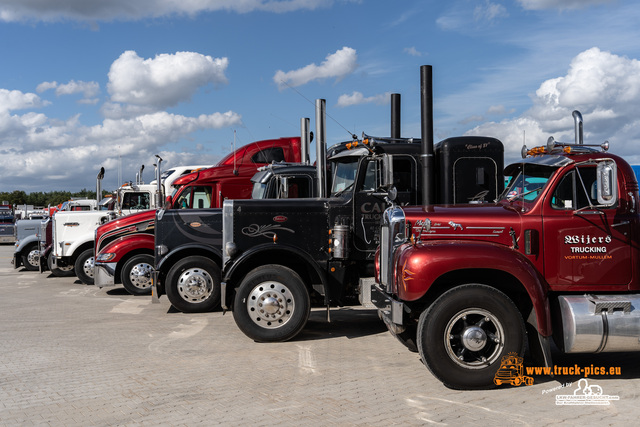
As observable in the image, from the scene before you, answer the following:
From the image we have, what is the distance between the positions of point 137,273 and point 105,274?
2.15 feet

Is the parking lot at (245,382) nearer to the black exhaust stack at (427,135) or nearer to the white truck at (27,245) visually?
the black exhaust stack at (427,135)

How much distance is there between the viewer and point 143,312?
11680 millimetres

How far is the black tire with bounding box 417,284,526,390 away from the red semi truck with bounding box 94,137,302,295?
8416mm

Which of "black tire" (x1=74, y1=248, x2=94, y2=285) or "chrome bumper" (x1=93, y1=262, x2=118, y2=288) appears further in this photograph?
"black tire" (x1=74, y1=248, x2=94, y2=285)

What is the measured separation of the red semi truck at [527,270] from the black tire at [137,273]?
307 inches

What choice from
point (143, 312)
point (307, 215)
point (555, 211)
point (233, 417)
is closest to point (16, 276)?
point (143, 312)

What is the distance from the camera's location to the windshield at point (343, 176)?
9055 mm

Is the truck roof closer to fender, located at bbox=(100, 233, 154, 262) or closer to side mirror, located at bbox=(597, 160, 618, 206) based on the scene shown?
fender, located at bbox=(100, 233, 154, 262)

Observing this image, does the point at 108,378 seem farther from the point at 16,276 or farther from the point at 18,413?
the point at 16,276

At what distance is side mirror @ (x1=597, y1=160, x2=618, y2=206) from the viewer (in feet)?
19.4

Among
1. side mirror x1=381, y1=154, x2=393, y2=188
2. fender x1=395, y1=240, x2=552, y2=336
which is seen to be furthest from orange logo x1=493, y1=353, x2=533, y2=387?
side mirror x1=381, y1=154, x2=393, y2=188

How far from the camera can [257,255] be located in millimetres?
8703

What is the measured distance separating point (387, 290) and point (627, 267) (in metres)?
2.49

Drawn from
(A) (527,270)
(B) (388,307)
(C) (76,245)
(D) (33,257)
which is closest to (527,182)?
(A) (527,270)
